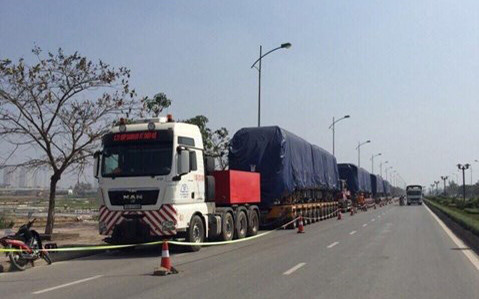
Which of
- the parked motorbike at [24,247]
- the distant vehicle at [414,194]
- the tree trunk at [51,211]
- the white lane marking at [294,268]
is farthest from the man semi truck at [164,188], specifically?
the distant vehicle at [414,194]

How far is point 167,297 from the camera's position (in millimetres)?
9227

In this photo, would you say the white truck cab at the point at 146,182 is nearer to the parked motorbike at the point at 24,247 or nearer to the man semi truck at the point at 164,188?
the man semi truck at the point at 164,188

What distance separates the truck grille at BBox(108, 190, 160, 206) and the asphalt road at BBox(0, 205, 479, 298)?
4.99ft

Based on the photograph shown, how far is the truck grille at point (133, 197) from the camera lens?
1598 cm

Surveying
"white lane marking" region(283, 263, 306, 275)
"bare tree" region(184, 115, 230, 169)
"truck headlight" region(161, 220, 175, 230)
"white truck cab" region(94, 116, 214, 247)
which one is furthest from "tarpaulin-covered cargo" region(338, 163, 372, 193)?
"white lane marking" region(283, 263, 306, 275)

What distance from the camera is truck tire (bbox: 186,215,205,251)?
1670cm

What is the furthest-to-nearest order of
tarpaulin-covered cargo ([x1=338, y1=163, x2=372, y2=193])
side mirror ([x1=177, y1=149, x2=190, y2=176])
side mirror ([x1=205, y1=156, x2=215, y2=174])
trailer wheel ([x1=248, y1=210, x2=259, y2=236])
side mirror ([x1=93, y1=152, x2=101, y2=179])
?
tarpaulin-covered cargo ([x1=338, y1=163, x2=372, y2=193]) → trailer wheel ([x1=248, y1=210, x2=259, y2=236]) → side mirror ([x1=205, y1=156, x2=215, y2=174]) → side mirror ([x1=93, y1=152, x2=101, y2=179]) → side mirror ([x1=177, y1=149, x2=190, y2=176])

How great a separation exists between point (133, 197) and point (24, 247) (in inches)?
136

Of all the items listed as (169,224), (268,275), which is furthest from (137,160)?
(268,275)

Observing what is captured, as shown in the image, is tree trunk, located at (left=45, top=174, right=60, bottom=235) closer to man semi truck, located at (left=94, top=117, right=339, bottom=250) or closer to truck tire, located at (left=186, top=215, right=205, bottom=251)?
man semi truck, located at (left=94, top=117, right=339, bottom=250)

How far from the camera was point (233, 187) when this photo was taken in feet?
67.1

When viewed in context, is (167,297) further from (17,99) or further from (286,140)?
(286,140)

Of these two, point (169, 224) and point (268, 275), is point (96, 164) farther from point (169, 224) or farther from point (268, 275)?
point (268, 275)

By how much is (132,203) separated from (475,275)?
9.02m
